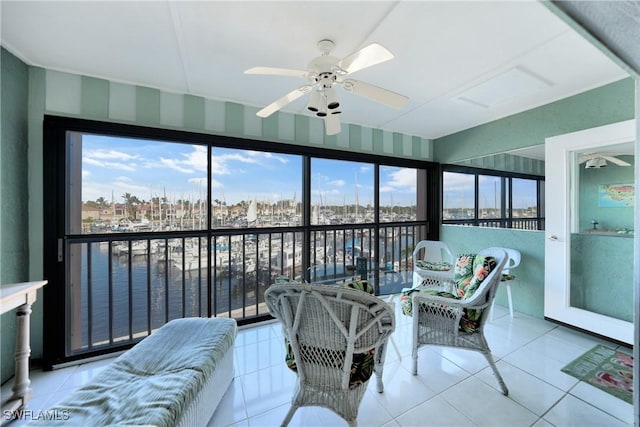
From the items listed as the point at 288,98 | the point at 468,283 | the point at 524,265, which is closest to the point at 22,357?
the point at 288,98

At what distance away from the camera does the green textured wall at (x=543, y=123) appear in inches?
88.0

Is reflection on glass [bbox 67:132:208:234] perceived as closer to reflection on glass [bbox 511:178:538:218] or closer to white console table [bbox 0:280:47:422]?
white console table [bbox 0:280:47:422]

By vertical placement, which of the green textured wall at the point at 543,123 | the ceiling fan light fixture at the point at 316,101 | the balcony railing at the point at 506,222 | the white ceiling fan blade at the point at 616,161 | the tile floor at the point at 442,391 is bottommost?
the tile floor at the point at 442,391

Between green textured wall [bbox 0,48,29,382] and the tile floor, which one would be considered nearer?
the tile floor

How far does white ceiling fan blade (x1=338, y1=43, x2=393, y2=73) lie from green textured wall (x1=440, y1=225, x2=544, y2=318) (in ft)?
9.40

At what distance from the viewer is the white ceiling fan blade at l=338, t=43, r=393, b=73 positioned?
1.29 metres

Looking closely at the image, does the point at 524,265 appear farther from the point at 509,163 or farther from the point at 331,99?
the point at 331,99

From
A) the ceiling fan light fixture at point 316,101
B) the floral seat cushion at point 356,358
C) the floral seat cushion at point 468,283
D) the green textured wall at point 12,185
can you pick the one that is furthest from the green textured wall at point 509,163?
the green textured wall at point 12,185

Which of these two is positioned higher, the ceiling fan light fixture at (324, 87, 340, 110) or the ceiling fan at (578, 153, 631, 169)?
the ceiling fan light fixture at (324, 87, 340, 110)

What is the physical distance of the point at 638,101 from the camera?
0.89 meters

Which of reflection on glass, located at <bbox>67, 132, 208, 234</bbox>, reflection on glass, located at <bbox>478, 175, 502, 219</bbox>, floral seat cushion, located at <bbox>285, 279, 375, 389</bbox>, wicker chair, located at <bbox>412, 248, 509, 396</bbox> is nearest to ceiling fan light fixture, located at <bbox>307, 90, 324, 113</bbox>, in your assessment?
floral seat cushion, located at <bbox>285, 279, 375, 389</bbox>

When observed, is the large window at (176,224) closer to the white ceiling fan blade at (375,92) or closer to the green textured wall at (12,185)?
the green textured wall at (12,185)

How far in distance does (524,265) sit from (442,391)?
2.13 metres

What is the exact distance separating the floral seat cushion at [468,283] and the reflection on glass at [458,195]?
1.86 m
